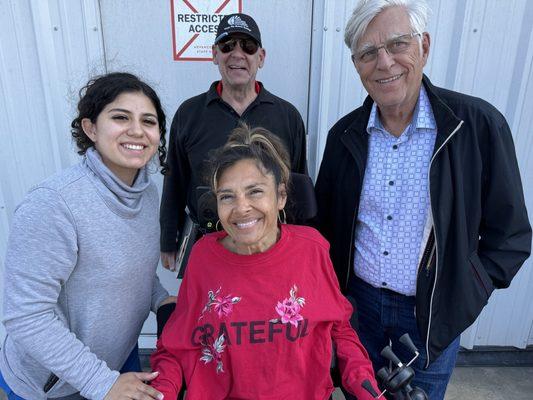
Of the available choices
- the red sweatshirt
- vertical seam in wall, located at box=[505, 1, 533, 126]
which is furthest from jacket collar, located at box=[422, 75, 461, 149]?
vertical seam in wall, located at box=[505, 1, 533, 126]

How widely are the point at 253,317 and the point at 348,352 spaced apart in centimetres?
42

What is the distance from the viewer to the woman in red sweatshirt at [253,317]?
1.45 meters

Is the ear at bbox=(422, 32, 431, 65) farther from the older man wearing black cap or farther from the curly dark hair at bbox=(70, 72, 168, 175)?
the curly dark hair at bbox=(70, 72, 168, 175)

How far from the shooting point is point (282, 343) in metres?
1.45

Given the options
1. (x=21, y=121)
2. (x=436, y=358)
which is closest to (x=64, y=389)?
(x=436, y=358)

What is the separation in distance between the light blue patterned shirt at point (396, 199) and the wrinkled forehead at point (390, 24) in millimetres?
294

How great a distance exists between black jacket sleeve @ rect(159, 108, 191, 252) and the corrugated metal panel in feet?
3.13

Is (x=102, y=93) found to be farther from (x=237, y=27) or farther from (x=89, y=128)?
(x=237, y=27)

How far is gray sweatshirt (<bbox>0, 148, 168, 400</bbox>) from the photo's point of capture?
115 cm

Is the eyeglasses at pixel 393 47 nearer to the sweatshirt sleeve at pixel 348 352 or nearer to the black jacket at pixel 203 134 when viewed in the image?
the black jacket at pixel 203 134

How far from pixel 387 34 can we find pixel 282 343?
4.23 ft

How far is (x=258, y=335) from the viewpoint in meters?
1.45

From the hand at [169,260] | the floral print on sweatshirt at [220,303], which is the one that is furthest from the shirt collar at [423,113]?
the hand at [169,260]

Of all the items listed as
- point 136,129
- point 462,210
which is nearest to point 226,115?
point 136,129
